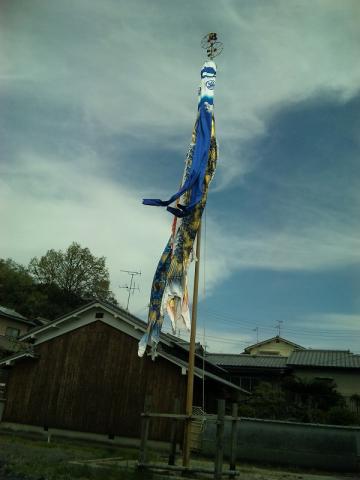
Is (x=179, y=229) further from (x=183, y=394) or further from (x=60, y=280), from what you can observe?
(x=60, y=280)

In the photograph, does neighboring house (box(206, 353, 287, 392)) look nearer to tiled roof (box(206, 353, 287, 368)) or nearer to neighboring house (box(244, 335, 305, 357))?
tiled roof (box(206, 353, 287, 368))

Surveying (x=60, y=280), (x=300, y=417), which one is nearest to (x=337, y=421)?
(x=300, y=417)

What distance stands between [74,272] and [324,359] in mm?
39196

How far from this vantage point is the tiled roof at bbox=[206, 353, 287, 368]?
116 ft

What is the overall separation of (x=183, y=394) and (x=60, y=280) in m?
46.7

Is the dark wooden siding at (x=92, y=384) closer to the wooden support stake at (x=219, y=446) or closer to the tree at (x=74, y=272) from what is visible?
the wooden support stake at (x=219, y=446)

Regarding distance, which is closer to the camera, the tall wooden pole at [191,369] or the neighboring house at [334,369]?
the tall wooden pole at [191,369]

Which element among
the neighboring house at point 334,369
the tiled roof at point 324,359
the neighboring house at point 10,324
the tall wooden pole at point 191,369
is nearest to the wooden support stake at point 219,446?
the tall wooden pole at point 191,369

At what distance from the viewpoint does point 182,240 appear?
1151 cm

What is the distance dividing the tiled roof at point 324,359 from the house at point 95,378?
12.5m

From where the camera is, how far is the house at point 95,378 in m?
20.8

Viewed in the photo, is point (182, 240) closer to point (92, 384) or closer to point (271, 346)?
point (92, 384)

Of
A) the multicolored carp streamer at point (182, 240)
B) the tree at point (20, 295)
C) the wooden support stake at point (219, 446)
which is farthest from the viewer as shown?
the tree at point (20, 295)

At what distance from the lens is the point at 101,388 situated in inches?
865
